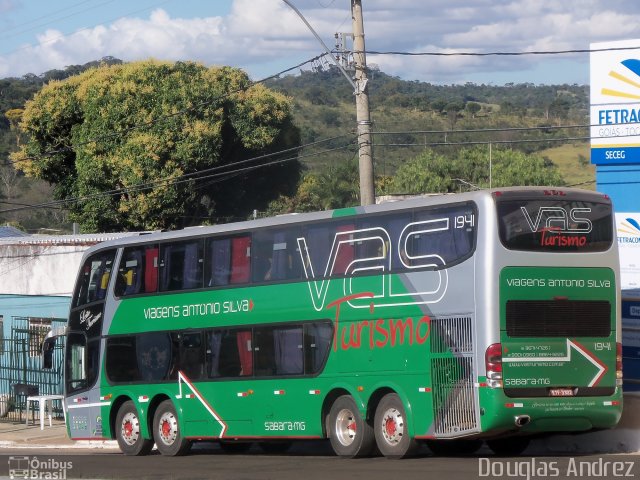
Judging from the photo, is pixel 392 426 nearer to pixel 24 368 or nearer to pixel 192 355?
pixel 192 355

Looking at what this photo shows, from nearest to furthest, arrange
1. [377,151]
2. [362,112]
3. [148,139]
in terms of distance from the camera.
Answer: [362,112]
[148,139]
[377,151]

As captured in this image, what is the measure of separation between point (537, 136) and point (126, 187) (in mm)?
61473

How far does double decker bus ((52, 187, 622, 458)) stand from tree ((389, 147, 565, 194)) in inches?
2031

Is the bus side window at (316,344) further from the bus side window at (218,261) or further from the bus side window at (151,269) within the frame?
the bus side window at (151,269)

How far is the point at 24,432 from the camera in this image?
94.8 feet

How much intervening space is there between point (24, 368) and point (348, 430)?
1805 cm

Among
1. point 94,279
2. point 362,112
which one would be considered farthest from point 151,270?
point 362,112

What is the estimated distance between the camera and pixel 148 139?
Result: 157ft

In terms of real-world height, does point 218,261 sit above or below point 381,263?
above

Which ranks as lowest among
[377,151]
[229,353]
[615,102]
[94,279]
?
[229,353]

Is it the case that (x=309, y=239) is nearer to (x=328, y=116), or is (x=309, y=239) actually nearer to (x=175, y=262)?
(x=175, y=262)

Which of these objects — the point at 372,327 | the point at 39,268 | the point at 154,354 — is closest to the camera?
the point at 372,327

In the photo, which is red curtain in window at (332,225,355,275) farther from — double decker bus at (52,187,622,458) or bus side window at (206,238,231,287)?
bus side window at (206,238,231,287)

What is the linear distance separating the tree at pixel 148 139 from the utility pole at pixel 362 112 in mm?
22857
